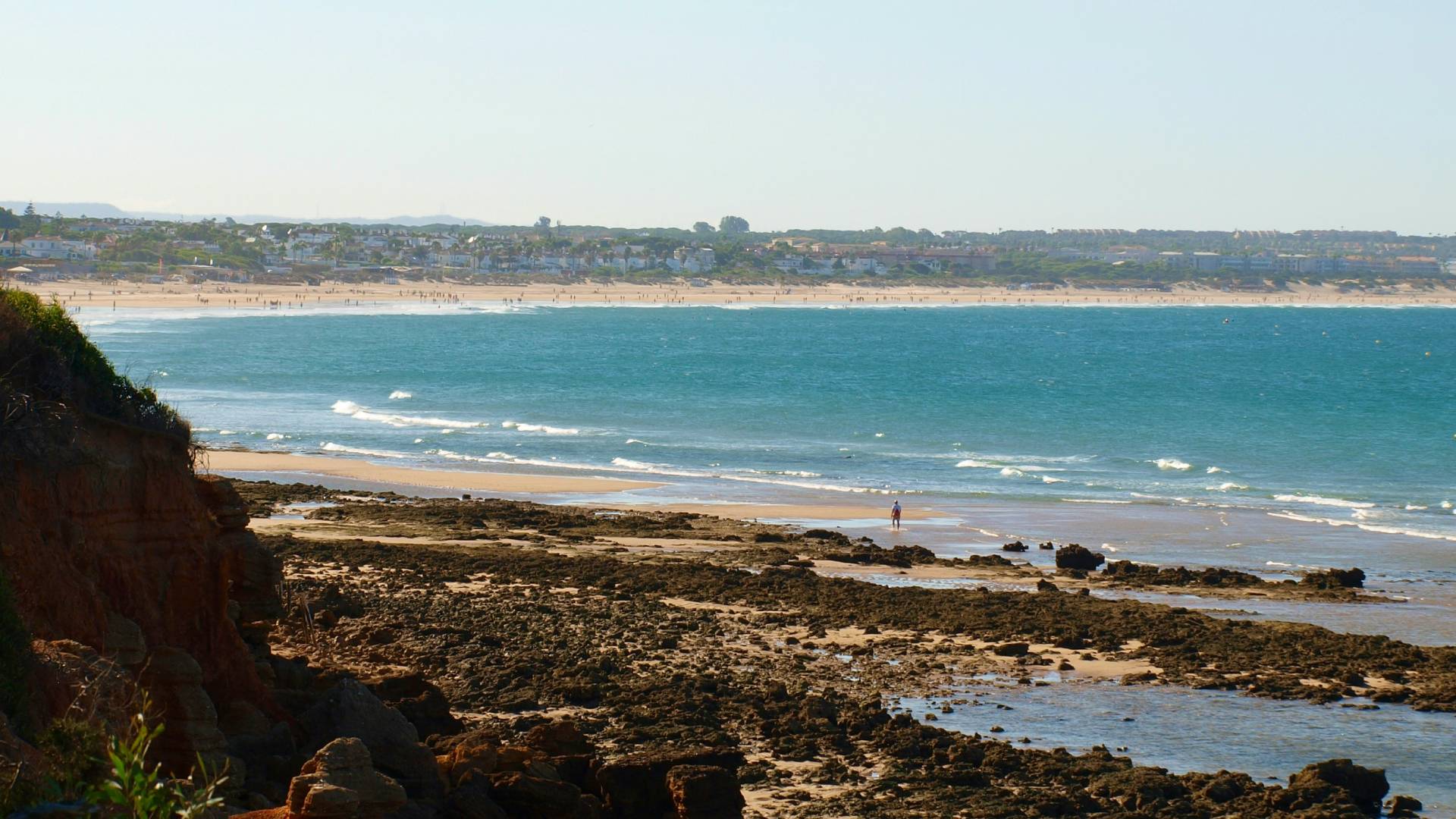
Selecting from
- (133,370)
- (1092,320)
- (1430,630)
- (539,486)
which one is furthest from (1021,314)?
(1430,630)

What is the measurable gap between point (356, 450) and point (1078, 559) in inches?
1013

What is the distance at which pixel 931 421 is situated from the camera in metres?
58.3

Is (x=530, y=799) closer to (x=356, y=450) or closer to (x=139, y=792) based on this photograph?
(x=139, y=792)

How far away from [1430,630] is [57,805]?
2180 centimetres

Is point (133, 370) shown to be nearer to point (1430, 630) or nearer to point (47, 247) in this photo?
point (1430, 630)

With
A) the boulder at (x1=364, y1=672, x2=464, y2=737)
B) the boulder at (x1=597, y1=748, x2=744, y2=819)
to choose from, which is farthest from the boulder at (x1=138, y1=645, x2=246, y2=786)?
the boulder at (x1=597, y1=748, x2=744, y2=819)

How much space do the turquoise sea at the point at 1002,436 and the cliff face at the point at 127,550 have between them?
8230 millimetres

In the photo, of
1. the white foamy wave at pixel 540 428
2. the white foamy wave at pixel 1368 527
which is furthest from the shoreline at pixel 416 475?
the white foamy wave at pixel 1368 527

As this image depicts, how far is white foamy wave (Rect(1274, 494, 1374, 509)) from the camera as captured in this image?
38.6 meters

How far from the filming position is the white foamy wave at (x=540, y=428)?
53.0 metres

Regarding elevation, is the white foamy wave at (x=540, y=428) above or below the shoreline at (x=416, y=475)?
below

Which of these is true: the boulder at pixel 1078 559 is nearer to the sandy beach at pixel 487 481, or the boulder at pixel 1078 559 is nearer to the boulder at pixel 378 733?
the sandy beach at pixel 487 481

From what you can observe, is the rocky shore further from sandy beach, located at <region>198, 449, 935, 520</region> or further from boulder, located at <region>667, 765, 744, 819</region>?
sandy beach, located at <region>198, 449, 935, 520</region>

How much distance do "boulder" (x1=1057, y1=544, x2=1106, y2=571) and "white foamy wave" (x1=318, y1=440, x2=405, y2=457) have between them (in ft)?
77.8
